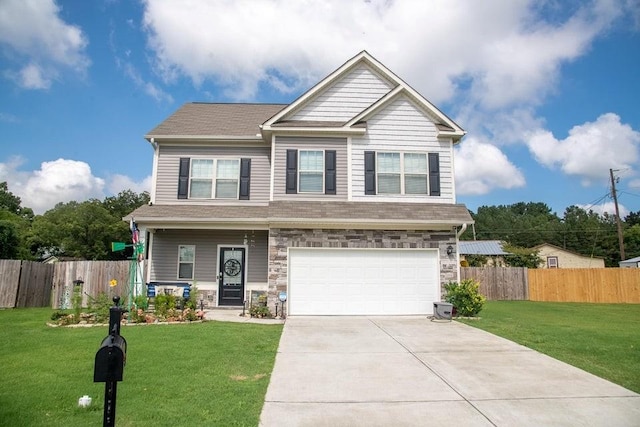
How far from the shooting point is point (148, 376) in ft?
18.8

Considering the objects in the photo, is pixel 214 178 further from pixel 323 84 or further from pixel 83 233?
pixel 83 233

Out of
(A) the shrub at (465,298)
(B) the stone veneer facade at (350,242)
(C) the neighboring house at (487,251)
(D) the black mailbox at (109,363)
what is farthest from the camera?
(C) the neighboring house at (487,251)

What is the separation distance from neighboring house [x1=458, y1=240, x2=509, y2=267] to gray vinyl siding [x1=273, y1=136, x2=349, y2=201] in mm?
26447

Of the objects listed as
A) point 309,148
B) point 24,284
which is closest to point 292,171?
point 309,148

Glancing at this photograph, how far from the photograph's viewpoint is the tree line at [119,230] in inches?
1475

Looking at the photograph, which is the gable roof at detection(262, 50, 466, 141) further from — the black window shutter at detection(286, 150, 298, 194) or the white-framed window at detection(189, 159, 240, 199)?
the white-framed window at detection(189, 159, 240, 199)

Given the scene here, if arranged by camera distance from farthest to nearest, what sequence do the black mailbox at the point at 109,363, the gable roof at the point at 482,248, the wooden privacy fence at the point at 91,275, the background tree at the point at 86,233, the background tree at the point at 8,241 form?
the gable roof at the point at 482,248 < the background tree at the point at 86,233 < the background tree at the point at 8,241 < the wooden privacy fence at the point at 91,275 < the black mailbox at the point at 109,363

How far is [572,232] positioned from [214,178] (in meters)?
66.0

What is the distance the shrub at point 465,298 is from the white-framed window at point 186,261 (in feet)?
29.4

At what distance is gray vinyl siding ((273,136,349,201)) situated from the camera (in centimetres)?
1315

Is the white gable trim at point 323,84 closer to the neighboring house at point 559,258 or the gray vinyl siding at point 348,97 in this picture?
the gray vinyl siding at point 348,97

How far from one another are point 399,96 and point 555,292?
14.5 metres

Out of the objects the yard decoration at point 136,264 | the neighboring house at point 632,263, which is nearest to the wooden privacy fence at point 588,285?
the neighboring house at point 632,263


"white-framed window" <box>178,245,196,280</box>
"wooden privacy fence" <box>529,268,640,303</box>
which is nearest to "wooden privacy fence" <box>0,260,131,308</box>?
"white-framed window" <box>178,245,196,280</box>
